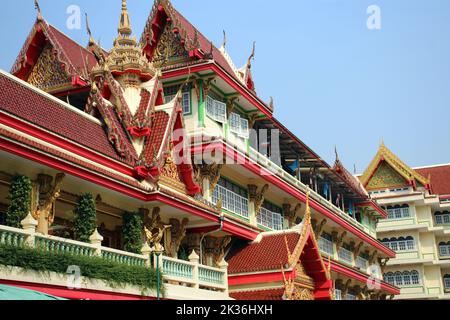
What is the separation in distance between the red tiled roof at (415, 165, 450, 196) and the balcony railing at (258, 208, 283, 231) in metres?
30.9

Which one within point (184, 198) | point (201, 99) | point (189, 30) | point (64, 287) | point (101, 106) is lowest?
point (64, 287)

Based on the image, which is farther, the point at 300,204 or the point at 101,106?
the point at 300,204

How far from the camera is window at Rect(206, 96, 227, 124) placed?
2655 cm

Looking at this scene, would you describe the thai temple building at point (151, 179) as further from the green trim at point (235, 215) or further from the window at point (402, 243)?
the window at point (402, 243)

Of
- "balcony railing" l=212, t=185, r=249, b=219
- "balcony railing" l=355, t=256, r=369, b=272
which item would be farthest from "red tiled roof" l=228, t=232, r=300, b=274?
"balcony railing" l=355, t=256, r=369, b=272

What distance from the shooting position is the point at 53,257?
13773 millimetres

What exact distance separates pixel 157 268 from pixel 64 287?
353 cm

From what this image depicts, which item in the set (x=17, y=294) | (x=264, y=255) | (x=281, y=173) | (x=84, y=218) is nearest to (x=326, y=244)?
(x=281, y=173)

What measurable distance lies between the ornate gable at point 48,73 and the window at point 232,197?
680 cm

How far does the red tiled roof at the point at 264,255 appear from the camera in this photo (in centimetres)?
2389

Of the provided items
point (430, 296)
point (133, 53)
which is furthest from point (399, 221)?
point (133, 53)

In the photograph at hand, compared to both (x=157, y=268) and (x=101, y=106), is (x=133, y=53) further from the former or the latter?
(x=157, y=268)

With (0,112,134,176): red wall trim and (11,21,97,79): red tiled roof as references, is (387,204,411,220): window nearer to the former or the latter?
(11,21,97,79): red tiled roof

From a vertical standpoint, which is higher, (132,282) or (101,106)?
(101,106)
